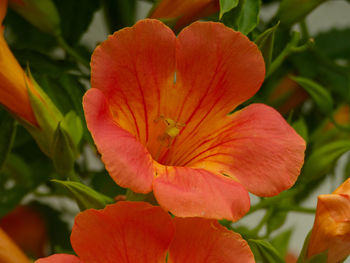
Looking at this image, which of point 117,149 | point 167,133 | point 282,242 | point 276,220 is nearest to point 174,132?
point 167,133

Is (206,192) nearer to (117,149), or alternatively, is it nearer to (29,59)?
(117,149)

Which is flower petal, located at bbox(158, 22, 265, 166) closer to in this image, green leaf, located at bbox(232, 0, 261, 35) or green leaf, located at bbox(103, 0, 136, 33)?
green leaf, located at bbox(232, 0, 261, 35)

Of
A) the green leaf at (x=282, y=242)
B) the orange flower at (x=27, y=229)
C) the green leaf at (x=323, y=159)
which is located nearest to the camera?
the green leaf at (x=323, y=159)

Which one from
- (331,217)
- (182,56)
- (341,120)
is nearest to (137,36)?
(182,56)

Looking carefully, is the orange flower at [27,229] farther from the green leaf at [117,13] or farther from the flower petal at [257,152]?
the flower petal at [257,152]

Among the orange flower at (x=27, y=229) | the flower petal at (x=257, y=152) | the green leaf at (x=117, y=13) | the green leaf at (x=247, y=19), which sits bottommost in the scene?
the orange flower at (x=27, y=229)

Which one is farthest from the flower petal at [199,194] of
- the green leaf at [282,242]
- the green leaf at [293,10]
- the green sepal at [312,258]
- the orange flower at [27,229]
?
the orange flower at [27,229]
